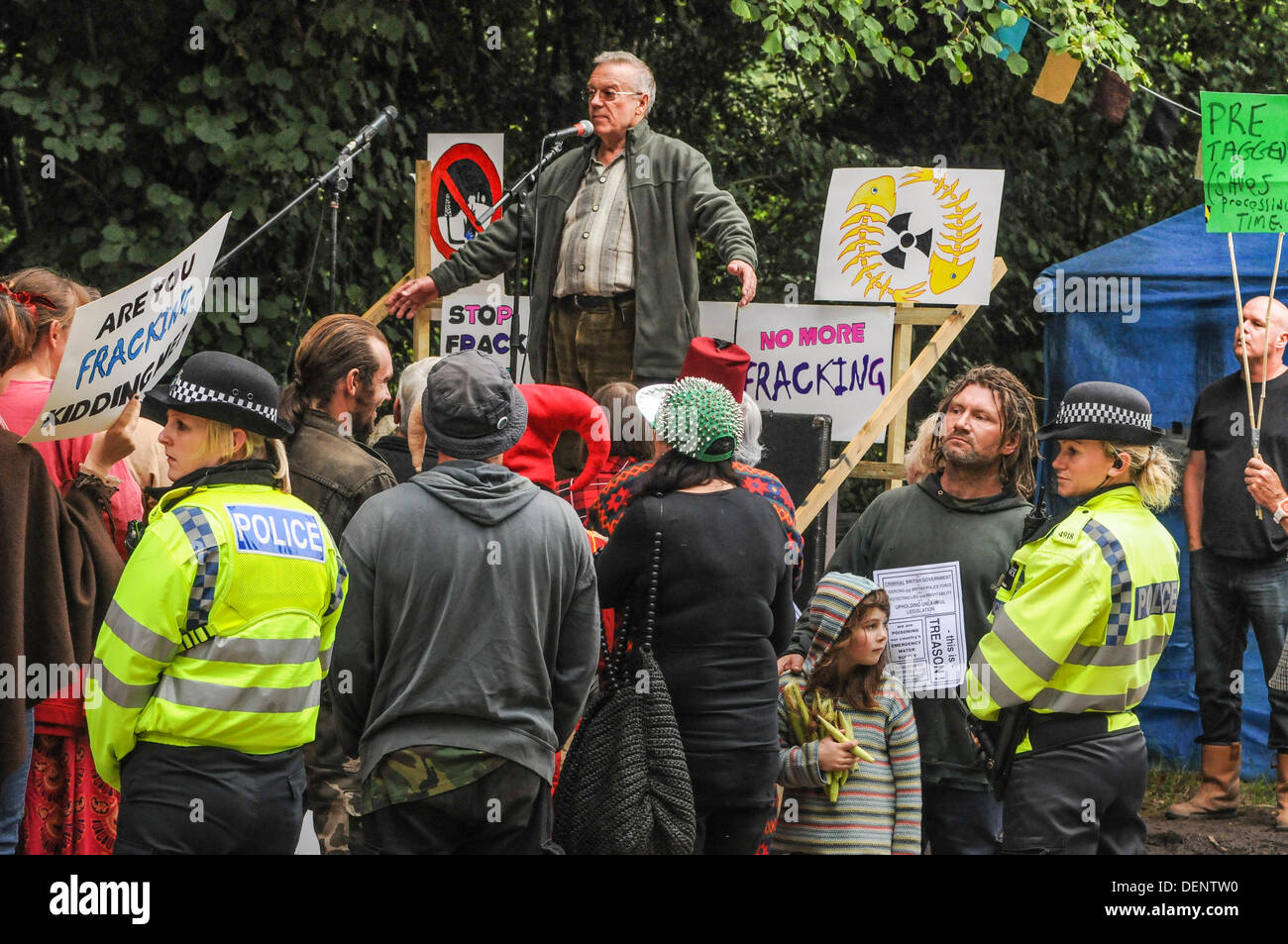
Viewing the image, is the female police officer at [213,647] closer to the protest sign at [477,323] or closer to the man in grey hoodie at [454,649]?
the man in grey hoodie at [454,649]

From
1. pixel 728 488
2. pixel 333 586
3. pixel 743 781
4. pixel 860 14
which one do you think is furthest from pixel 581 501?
pixel 860 14

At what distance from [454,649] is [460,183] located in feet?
15.4

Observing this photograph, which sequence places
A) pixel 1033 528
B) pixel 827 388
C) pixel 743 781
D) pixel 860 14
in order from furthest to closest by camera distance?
pixel 860 14, pixel 827 388, pixel 1033 528, pixel 743 781

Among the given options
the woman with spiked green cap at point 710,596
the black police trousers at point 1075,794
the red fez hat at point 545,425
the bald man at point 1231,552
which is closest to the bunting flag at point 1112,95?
the bald man at point 1231,552

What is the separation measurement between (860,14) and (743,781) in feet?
14.7

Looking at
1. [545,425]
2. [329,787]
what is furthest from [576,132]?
[329,787]

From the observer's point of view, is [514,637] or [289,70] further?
[289,70]

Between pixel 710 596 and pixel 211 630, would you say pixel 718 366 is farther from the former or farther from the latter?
pixel 211 630

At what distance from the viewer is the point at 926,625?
4.89 m

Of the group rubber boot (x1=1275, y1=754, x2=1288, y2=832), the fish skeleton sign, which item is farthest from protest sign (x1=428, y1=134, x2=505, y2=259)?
rubber boot (x1=1275, y1=754, x2=1288, y2=832)

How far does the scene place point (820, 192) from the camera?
9938 mm

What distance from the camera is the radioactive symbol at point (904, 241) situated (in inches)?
272

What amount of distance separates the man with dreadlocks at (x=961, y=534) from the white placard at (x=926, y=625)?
0.10 ft
